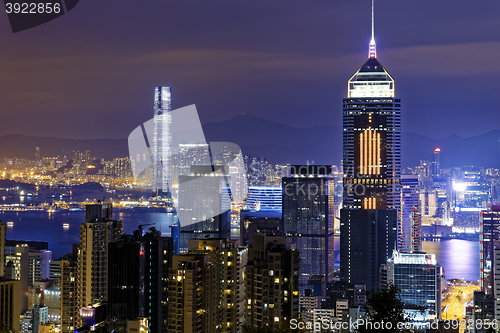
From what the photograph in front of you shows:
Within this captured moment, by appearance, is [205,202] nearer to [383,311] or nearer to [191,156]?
Answer: [191,156]

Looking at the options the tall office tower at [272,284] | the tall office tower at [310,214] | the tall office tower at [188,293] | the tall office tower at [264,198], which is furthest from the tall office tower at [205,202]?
the tall office tower at [272,284]

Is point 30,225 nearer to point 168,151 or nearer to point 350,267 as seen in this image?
point 168,151

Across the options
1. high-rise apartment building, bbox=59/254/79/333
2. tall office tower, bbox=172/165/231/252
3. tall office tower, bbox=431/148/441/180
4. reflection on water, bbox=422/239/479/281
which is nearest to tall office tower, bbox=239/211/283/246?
tall office tower, bbox=172/165/231/252

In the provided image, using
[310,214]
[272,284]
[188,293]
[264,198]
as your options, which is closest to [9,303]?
[188,293]

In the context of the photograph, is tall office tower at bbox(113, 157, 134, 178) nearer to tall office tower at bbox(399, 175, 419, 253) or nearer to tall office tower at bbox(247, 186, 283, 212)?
tall office tower at bbox(247, 186, 283, 212)

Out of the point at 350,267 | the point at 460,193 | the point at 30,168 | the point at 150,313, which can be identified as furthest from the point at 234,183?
the point at 150,313

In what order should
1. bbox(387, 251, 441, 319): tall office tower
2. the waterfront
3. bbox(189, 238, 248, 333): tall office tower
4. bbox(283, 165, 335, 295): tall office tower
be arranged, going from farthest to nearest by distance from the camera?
bbox(283, 165, 335, 295): tall office tower → the waterfront → bbox(387, 251, 441, 319): tall office tower → bbox(189, 238, 248, 333): tall office tower
